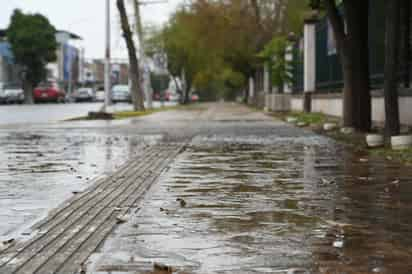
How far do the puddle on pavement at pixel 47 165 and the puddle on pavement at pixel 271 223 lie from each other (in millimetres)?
988

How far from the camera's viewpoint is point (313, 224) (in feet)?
25.3

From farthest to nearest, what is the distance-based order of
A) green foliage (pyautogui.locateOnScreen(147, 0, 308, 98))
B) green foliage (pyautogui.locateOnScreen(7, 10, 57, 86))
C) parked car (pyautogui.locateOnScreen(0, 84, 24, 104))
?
green foliage (pyautogui.locateOnScreen(7, 10, 57, 86)) → parked car (pyautogui.locateOnScreen(0, 84, 24, 104)) → green foliage (pyautogui.locateOnScreen(147, 0, 308, 98))

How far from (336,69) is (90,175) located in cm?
2124

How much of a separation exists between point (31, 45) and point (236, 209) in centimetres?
8102

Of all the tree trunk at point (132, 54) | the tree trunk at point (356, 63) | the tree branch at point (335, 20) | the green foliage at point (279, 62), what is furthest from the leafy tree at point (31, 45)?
the tree trunk at point (356, 63)

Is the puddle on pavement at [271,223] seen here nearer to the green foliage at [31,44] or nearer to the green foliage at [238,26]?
the green foliage at [238,26]

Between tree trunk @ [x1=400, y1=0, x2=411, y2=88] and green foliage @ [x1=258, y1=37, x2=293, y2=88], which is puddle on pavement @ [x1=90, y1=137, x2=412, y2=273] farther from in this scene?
green foliage @ [x1=258, y1=37, x2=293, y2=88]

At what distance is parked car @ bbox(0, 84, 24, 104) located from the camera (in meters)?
71.6

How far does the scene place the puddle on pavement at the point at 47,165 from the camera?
8.73 metres

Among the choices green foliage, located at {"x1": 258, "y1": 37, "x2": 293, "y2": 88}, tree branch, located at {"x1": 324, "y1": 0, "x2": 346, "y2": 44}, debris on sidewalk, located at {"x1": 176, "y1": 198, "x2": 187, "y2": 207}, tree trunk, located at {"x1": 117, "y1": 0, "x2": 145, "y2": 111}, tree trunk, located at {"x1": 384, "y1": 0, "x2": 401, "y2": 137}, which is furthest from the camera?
tree trunk, located at {"x1": 117, "y1": 0, "x2": 145, "y2": 111}

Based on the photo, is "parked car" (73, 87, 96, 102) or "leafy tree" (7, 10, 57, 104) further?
"parked car" (73, 87, 96, 102)

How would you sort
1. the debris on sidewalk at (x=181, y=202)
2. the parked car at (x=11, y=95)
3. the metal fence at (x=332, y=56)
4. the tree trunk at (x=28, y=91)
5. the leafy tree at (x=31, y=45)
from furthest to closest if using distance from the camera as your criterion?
the leafy tree at (x=31, y=45), the tree trunk at (x=28, y=91), the parked car at (x=11, y=95), the metal fence at (x=332, y=56), the debris on sidewalk at (x=181, y=202)

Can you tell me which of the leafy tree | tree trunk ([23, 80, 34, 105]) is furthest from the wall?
the leafy tree

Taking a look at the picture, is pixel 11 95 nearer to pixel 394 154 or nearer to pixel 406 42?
pixel 406 42
